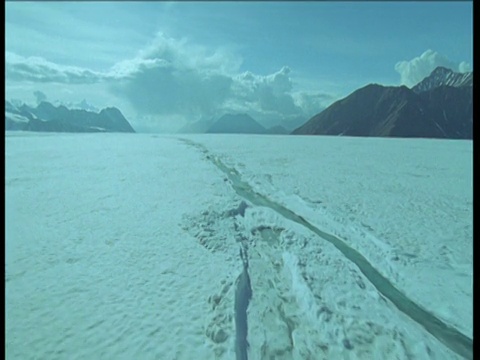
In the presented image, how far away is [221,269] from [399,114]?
134871 millimetres

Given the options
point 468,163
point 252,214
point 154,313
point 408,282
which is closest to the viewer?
point 154,313

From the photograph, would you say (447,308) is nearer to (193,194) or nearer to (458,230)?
(458,230)

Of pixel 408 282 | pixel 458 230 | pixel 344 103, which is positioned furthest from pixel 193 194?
pixel 344 103

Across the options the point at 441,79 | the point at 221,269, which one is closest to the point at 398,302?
the point at 221,269

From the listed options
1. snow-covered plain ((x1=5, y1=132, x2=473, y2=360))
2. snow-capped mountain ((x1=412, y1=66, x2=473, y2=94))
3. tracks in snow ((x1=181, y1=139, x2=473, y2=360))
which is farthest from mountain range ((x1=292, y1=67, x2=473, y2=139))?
tracks in snow ((x1=181, y1=139, x2=473, y2=360))

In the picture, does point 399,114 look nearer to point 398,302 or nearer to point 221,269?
point 398,302

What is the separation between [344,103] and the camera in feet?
470

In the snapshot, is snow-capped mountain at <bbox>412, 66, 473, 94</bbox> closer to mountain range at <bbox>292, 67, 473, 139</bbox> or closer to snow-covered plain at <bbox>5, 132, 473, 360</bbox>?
mountain range at <bbox>292, 67, 473, 139</bbox>

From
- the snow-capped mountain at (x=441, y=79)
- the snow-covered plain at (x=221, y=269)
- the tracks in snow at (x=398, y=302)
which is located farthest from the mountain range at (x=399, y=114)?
the tracks in snow at (x=398, y=302)

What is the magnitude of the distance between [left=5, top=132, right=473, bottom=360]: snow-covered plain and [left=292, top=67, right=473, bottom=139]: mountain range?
11811 cm

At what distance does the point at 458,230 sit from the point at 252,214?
19.5ft

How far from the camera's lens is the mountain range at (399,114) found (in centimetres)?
11956

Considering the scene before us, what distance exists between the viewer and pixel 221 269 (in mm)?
6520

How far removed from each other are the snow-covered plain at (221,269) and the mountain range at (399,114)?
118 metres
